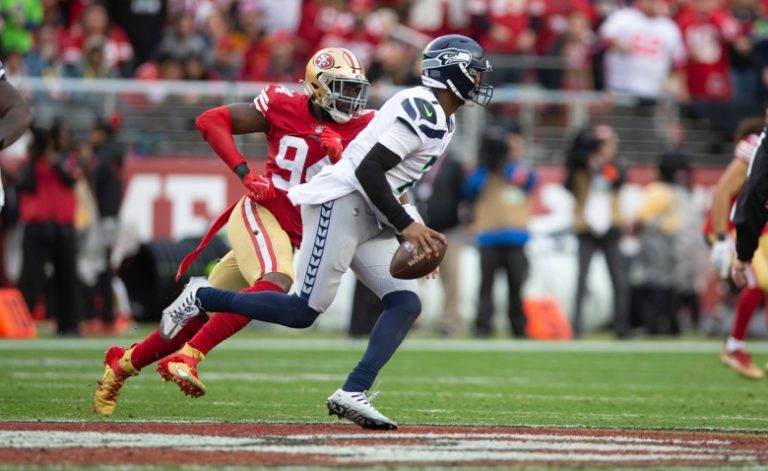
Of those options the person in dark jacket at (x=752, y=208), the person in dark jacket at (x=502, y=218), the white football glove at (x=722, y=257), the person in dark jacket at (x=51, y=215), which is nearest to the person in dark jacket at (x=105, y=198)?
the person in dark jacket at (x=51, y=215)

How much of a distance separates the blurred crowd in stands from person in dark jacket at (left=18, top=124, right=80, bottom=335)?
202 centimetres

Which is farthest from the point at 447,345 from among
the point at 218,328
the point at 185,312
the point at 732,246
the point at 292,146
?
the point at 185,312

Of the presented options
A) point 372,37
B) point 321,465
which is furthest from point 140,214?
point 321,465

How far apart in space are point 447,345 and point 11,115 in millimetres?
6989

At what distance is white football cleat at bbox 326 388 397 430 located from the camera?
6.39 meters

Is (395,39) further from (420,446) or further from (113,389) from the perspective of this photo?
(420,446)

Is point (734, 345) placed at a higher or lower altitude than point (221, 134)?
lower

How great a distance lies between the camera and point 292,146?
7676 millimetres

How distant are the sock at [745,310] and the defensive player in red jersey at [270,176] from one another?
3965 mm

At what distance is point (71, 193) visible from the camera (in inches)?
557

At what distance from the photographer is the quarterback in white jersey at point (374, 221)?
6.50 meters

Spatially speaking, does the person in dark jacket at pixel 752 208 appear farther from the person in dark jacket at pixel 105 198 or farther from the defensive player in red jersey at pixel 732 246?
the person in dark jacket at pixel 105 198

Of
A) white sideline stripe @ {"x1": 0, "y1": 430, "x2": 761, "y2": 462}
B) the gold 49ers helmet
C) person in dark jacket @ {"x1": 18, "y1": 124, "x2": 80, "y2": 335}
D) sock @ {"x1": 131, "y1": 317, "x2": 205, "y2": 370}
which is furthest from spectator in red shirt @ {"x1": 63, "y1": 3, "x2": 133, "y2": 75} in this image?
white sideline stripe @ {"x1": 0, "y1": 430, "x2": 761, "y2": 462}

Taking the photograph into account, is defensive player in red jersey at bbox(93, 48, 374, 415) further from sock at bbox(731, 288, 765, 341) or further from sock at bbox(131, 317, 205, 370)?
sock at bbox(731, 288, 765, 341)
